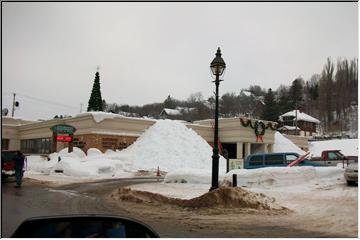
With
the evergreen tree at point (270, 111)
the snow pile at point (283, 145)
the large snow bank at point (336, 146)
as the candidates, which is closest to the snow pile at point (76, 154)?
the snow pile at point (283, 145)

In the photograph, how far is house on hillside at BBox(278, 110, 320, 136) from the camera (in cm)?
8312

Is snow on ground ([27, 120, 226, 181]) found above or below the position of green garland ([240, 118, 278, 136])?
below

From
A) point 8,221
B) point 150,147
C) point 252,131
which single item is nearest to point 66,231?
point 8,221

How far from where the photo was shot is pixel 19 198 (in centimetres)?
1502

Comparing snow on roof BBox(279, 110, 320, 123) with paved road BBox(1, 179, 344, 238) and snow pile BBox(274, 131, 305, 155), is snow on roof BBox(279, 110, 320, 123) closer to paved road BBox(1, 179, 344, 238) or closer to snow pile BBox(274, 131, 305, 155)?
snow pile BBox(274, 131, 305, 155)

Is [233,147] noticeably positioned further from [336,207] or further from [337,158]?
[336,207]

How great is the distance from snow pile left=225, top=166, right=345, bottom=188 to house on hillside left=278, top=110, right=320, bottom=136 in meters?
68.3

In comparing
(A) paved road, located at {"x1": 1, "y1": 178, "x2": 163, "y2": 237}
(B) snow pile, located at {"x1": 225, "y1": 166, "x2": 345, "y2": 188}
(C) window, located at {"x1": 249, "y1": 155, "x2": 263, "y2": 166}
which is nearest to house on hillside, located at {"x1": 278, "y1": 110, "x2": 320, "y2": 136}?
(C) window, located at {"x1": 249, "y1": 155, "x2": 263, "y2": 166}

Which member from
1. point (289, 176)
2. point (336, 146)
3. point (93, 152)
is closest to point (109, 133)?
point (93, 152)

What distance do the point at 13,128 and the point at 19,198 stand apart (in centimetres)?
3997

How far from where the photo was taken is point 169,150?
1468 inches

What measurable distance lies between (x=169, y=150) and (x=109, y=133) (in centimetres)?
615

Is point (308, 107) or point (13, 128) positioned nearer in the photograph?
point (13, 128)

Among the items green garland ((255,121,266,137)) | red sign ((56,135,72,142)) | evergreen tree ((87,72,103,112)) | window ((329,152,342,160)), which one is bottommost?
window ((329,152,342,160))
